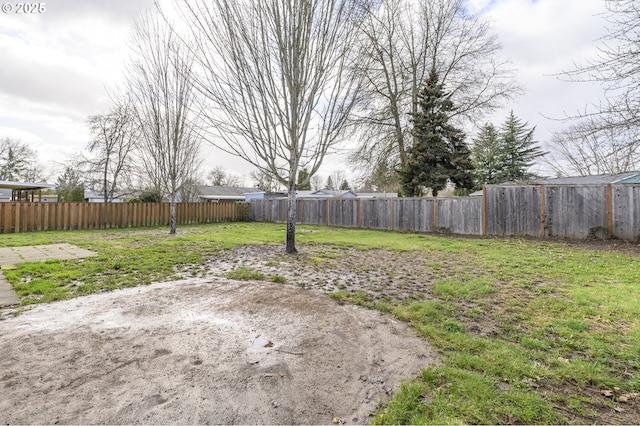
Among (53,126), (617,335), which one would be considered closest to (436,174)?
(617,335)

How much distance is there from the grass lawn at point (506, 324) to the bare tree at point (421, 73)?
1051 centimetres

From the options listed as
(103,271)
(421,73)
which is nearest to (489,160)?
(421,73)

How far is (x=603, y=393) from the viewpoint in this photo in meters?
1.91

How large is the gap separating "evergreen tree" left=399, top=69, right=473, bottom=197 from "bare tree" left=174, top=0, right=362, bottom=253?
317 inches

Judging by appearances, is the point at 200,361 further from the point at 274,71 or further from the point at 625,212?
the point at 625,212

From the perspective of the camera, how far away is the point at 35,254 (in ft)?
20.5

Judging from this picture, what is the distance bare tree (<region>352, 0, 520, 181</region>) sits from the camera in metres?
14.6

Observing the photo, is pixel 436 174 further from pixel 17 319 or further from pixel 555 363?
pixel 17 319

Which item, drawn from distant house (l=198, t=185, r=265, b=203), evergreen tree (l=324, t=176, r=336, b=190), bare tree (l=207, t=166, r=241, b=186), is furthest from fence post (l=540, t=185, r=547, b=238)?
evergreen tree (l=324, t=176, r=336, b=190)

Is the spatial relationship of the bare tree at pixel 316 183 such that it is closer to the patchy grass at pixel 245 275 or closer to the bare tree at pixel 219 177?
the bare tree at pixel 219 177

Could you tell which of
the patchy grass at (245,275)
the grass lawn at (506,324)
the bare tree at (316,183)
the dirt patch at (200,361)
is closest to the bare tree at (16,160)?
the grass lawn at (506,324)

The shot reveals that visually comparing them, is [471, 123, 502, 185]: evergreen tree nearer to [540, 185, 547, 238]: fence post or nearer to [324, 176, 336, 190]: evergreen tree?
[540, 185, 547, 238]: fence post

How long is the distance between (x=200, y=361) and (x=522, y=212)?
1066 centimetres

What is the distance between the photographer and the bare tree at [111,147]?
58.5ft
